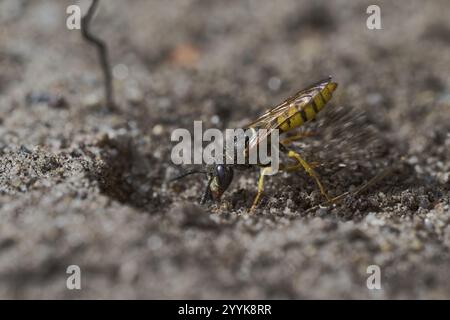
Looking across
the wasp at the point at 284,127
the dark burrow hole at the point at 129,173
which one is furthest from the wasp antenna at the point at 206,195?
the dark burrow hole at the point at 129,173

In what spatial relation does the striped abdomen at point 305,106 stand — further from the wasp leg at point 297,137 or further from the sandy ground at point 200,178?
the sandy ground at point 200,178

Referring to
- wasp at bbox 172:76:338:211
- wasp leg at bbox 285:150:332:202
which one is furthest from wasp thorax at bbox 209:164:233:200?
wasp leg at bbox 285:150:332:202

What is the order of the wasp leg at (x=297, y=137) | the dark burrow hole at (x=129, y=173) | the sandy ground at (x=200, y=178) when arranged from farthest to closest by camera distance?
the wasp leg at (x=297, y=137)
the dark burrow hole at (x=129, y=173)
the sandy ground at (x=200, y=178)

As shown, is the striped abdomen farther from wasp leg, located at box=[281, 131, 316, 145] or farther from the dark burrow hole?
the dark burrow hole

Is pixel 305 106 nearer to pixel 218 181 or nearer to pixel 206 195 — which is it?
pixel 218 181

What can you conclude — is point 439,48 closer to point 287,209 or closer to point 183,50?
point 183,50

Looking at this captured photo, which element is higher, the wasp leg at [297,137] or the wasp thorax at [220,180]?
the wasp leg at [297,137]

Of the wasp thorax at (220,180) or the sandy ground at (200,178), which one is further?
the wasp thorax at (220,180)
